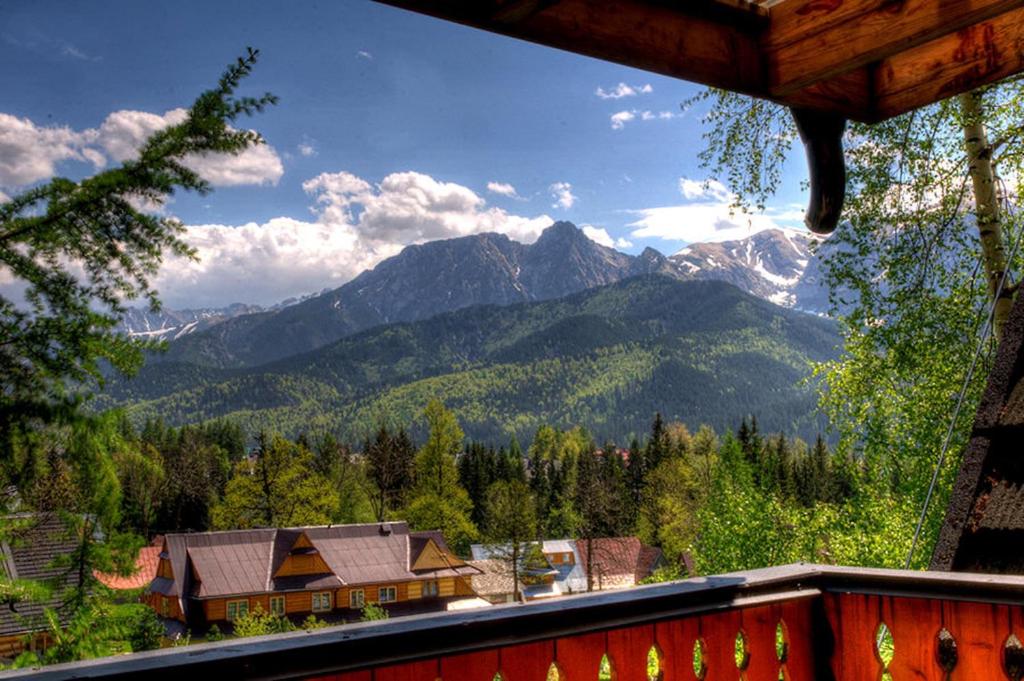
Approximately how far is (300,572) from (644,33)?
97.7 feet

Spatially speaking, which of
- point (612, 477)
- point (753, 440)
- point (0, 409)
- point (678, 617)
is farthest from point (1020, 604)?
point (612, 477)

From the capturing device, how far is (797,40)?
1989 millimetres

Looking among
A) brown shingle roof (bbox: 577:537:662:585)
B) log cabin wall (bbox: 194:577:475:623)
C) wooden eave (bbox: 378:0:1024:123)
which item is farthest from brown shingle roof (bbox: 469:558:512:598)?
wooden eave (bbox: 378:0:1024:123)

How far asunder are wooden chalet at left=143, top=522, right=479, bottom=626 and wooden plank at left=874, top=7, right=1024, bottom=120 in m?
28.0

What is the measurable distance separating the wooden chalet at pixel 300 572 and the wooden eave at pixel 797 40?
28.0 m

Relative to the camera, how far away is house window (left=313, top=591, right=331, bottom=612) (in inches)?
1171

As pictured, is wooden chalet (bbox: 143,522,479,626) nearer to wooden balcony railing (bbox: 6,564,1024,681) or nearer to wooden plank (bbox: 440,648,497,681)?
wooden balcony railing (bbox: 6,564,1024,681)

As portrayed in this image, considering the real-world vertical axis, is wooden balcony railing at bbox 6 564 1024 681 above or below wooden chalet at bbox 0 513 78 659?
above

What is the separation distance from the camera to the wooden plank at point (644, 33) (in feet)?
4.80

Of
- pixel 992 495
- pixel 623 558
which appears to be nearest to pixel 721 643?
pixel 992 495

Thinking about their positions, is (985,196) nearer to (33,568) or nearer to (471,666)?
(471,666)

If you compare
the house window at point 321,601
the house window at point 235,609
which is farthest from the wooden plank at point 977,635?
the house window at point 321,601

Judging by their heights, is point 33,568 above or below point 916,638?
below

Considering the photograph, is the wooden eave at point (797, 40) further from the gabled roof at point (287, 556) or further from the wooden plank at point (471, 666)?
the gabled roof at point (287, 556)
